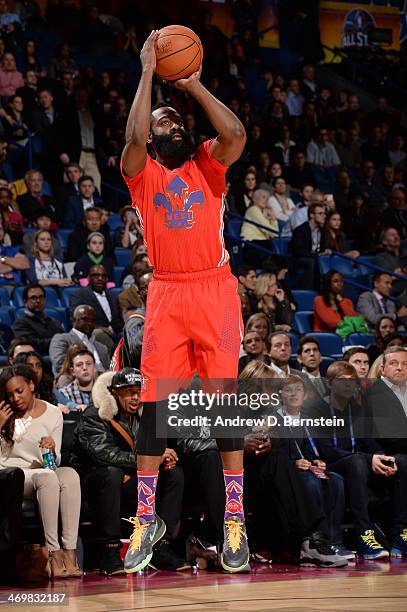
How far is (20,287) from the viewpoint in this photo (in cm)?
1000

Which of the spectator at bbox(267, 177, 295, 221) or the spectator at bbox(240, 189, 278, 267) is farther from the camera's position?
the spectator at bbox(267, 177, 295, 221)

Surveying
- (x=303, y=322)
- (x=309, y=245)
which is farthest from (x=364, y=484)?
(x=309, y=245)

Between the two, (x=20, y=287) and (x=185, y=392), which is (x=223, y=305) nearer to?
(x=185, y=392)

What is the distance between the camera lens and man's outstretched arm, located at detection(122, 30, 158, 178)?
5052 mm

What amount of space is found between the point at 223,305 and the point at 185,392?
185cm

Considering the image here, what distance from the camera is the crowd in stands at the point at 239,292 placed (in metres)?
6.78

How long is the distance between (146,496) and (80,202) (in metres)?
6.48

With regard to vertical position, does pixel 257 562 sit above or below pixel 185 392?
below

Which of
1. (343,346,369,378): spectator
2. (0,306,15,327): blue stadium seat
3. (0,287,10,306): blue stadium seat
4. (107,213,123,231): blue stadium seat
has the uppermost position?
(107,213,123,231): blue stadium seat

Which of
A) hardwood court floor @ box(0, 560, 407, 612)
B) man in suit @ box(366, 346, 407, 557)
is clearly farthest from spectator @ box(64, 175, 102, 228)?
hardwood court floor @ box(0, 560, 407, 612)

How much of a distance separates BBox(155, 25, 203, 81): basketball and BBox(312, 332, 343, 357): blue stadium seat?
5.52m

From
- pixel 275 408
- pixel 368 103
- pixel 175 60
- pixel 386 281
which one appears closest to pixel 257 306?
pixel 386 281

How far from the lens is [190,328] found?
5348 millimetres

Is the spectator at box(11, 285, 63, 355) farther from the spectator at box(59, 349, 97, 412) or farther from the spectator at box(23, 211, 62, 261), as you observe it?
the spectator at box(23, 211, 62, 261)
